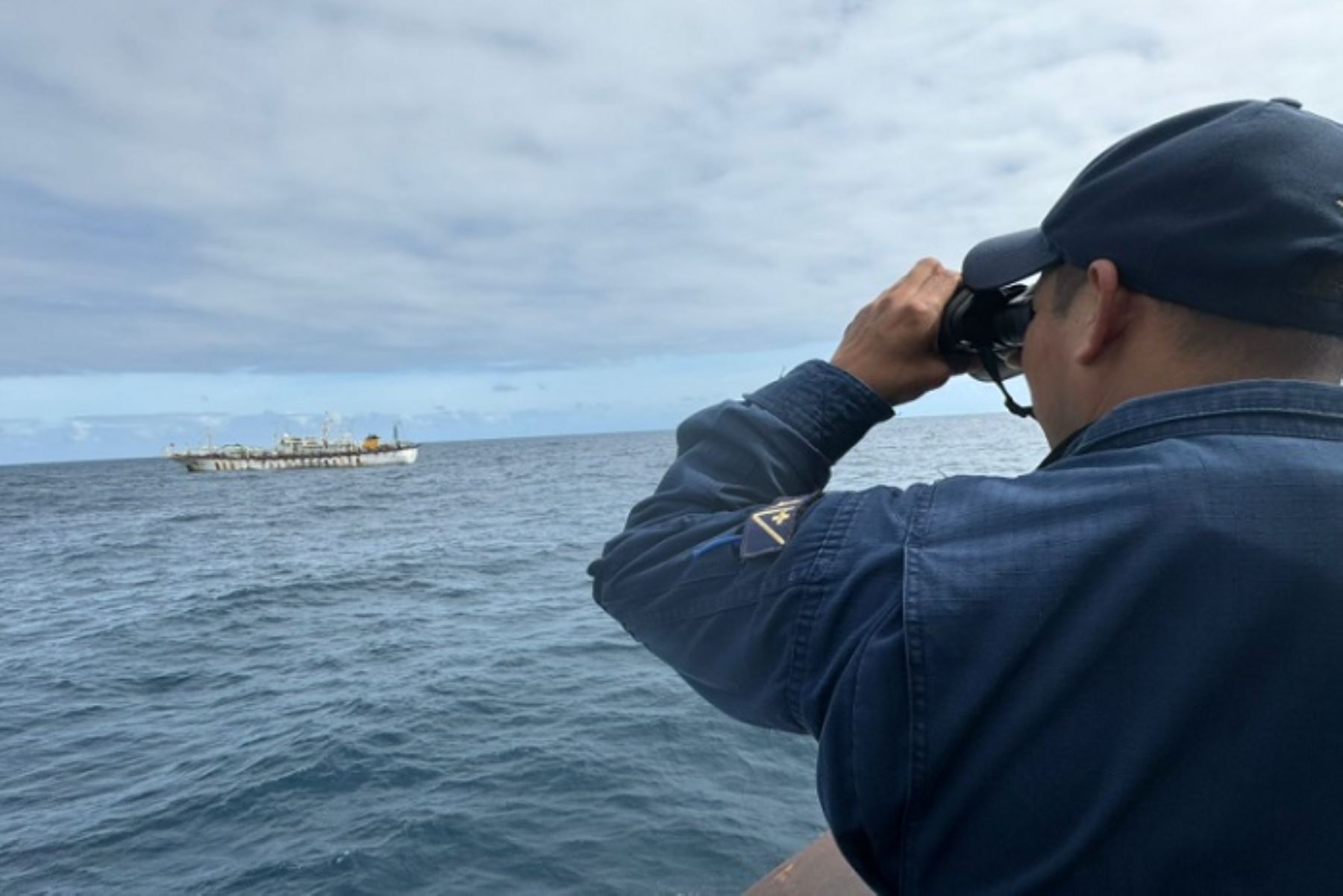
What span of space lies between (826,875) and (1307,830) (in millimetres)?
3850

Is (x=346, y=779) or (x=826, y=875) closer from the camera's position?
(x=826, y=875)

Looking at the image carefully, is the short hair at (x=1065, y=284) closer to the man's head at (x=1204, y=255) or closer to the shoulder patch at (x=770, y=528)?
the man's head at (x=1204, y=255)

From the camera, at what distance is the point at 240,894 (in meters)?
6.80

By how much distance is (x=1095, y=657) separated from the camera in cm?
91

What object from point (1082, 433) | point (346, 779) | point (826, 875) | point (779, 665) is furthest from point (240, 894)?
point (1082, 433)

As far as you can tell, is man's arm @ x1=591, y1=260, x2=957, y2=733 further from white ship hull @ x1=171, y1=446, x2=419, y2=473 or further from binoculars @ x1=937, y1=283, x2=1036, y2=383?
white ship hull @ x1=171, y1=446, x2=419, y2=473

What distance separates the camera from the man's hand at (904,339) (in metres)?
1.52

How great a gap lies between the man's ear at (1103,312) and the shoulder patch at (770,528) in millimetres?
491

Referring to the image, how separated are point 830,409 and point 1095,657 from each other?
0.73 meters

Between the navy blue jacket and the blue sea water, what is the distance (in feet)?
20.7

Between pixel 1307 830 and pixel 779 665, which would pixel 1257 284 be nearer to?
pixel 1307 830

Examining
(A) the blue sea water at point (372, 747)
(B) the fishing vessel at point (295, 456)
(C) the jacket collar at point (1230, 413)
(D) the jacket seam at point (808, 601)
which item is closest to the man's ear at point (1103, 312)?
(C) the jacket collar at point (1230, 413)

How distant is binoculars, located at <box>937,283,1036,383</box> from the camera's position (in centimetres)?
144

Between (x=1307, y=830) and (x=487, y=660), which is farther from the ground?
(x=1307, y=830)
